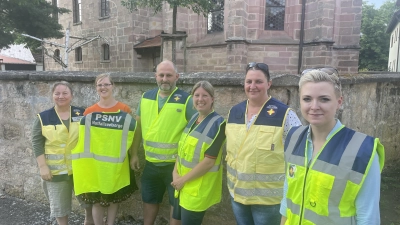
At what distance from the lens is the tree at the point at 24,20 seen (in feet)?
49.9

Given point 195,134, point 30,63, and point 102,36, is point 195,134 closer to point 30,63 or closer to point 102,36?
point 102,36

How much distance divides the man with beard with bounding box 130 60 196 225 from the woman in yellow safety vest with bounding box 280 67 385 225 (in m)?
1.37

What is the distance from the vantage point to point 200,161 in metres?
2.55

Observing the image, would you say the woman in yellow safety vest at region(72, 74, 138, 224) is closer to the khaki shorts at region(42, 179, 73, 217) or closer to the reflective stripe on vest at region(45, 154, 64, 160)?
the khaki shorts at region(42, 179, 73, 217)

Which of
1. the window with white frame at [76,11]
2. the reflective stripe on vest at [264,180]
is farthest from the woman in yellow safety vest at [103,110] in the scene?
the window with white frame at [76,11]

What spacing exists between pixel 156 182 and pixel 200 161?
731mm

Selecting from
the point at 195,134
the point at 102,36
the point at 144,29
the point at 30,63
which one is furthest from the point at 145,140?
the point at 30,63

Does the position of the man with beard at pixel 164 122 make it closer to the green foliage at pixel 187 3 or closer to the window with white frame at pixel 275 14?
the green foliage at pixel 187 3

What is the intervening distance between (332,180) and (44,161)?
8.97 feet

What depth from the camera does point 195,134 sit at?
2.58m

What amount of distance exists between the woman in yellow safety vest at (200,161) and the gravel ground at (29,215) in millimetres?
1284

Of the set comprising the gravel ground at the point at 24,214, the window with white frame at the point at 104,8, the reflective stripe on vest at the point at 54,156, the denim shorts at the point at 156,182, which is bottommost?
the gravel ground at the point at 24,214

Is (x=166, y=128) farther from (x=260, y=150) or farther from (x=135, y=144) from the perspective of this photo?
(x=260, y=150)

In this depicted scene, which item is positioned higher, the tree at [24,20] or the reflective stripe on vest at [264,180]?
the tree at [24,20]
